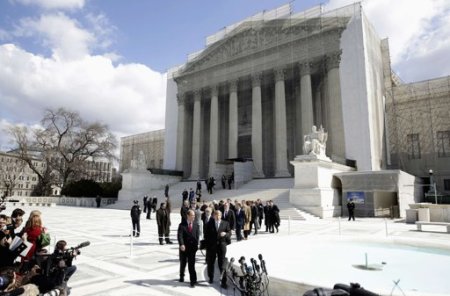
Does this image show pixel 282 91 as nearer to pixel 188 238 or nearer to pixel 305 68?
pixel 305 68

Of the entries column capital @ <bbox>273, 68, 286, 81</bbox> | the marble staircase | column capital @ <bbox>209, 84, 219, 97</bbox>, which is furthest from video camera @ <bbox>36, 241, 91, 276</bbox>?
column capital @ <bbox>209, 84, 219, 97</bbox>

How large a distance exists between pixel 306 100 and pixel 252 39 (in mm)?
11268

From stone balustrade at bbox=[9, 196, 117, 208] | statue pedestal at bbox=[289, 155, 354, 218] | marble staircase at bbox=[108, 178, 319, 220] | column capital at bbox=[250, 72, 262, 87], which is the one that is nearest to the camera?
marble staircase at bbox=[108, 178, 319, 220]

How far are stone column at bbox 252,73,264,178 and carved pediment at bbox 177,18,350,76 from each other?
4.07 meters

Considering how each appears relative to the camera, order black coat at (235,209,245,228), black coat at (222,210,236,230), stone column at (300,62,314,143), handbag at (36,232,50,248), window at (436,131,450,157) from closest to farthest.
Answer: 1. handbag at (36,232,50,248)
2. black coat at (222,210,236,230)
3. black coat at (235,209,245,228)
4. stone column at (300,62,314,143)
5. window at (436,131,450,157)

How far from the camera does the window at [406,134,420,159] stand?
118ft

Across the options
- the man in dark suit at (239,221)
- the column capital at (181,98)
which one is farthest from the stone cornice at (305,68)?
the man in dark suit at (239,221)

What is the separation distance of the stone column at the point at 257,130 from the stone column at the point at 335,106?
7333 millimetres

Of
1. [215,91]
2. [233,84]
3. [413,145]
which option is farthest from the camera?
[215,91]

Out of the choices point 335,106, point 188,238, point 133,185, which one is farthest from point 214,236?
A: point 133,185

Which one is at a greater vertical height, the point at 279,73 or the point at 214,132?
the point at 279,73

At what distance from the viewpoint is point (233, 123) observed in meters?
37.2

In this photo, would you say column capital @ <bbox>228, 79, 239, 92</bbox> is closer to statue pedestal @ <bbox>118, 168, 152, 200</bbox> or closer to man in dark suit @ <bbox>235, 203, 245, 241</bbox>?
statue pedestal @ <bbox>118, 168, 152, 200</bbox>

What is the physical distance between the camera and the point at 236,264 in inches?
242
